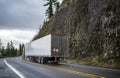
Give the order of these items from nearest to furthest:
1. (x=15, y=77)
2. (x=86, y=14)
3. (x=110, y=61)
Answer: (x=15, y=77)
(x=110, y=61)
(x=86, y=14)

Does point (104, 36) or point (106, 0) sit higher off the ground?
point (106, 0)

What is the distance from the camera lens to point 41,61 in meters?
40.0

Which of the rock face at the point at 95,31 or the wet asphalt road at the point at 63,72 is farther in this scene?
the rock face at the point at 95,31

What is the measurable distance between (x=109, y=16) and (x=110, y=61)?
5842 millimetres

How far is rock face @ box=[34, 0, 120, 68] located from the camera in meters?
33.4

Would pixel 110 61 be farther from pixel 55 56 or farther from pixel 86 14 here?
pixel 86 14

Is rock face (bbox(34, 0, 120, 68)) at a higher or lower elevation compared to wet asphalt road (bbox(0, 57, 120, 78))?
higher

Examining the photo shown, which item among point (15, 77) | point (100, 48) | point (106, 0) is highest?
point (106, 0)

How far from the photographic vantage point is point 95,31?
3962 cm

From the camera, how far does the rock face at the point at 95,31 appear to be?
3338 centimetres

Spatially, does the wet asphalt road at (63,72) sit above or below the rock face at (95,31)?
below

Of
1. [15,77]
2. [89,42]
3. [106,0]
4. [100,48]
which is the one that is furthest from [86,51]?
[15,77]

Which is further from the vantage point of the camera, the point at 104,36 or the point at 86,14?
the point at 86,14

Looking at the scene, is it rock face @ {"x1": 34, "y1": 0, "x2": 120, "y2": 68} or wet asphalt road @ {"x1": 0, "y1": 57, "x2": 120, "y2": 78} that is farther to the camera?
rock face @ {"x1": 34, "y1": 0, "x2": 120, "y2": 68}
